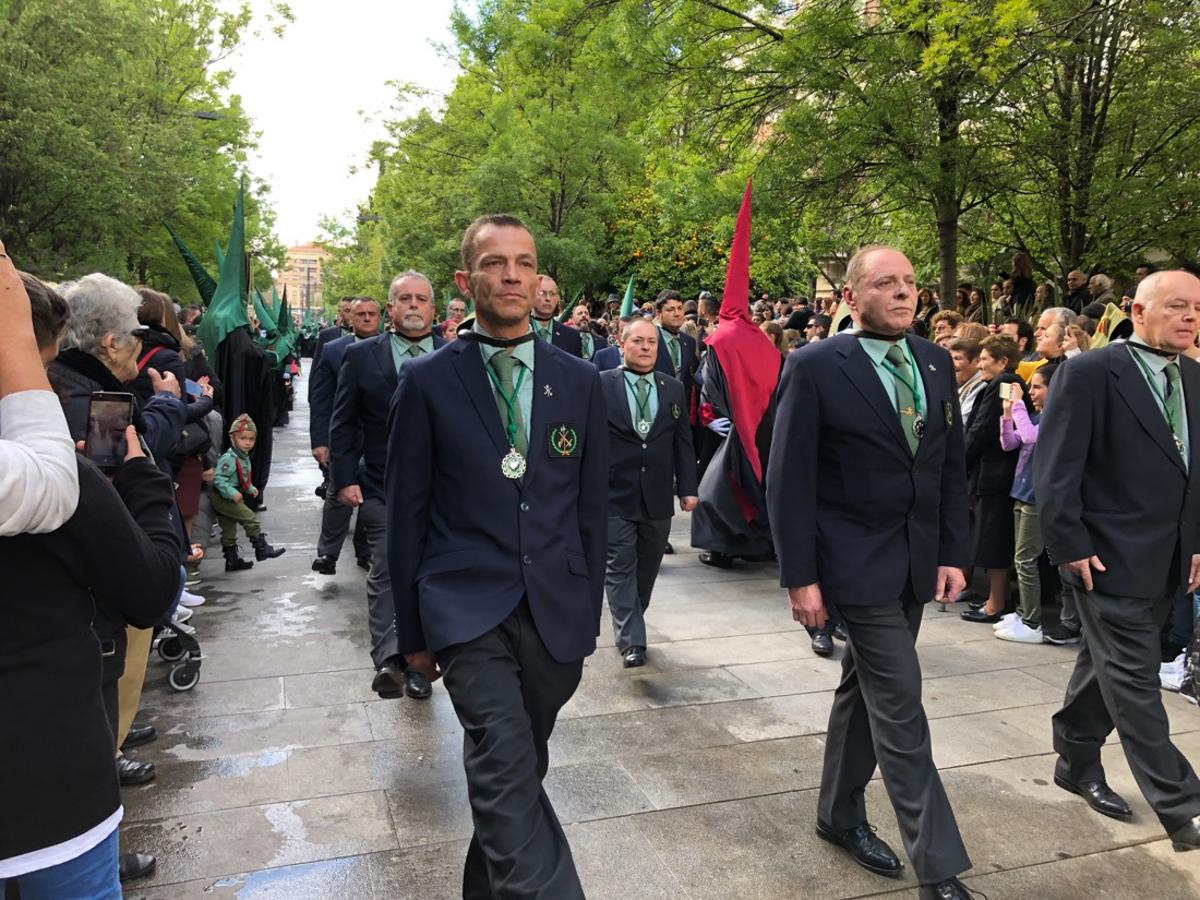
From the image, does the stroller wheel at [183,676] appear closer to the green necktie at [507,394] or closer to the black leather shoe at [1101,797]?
the green necktie at [507,394]

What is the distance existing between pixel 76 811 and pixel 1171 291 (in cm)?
396

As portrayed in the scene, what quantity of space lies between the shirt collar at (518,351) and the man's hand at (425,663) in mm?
878

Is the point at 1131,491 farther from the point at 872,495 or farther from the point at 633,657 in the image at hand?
the point at 633,657

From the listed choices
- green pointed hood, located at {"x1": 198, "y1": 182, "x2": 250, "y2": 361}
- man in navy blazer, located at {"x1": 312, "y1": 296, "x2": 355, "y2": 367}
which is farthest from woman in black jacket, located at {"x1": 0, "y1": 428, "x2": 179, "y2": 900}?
green pointed hood, located at {"x1": 198, "y1": 182, "x2": 250, "y2": 361}

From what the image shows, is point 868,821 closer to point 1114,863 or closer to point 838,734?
point 838,734

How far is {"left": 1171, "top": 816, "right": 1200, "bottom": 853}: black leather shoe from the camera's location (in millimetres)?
3562

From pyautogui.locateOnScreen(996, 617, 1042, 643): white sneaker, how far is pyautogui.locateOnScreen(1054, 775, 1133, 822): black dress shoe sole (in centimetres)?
242

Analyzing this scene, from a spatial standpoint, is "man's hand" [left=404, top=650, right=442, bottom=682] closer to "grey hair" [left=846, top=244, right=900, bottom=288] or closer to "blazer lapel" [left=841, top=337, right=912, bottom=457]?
"blazer lapel" [left=841, top=337, right=912, bottom=457]

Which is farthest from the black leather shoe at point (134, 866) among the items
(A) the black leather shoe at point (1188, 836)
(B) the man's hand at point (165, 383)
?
(A) the black leather shoe at point (1188, 836)

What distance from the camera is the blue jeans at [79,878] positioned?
1979mm

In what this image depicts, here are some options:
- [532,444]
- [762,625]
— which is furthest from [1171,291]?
[762,625]

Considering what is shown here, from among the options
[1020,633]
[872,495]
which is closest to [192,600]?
[872,495]

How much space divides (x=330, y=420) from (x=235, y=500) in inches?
91.9

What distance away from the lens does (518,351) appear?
304cm
